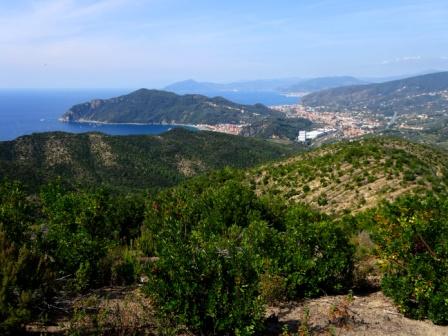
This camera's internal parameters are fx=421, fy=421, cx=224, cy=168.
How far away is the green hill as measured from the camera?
257ft

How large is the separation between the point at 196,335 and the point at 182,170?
285ft

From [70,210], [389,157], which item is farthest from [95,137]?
[70,210]

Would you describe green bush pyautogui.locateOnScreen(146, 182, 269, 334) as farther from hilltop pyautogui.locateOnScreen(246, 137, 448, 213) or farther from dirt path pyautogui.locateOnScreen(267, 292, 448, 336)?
hilltop pyautogui.locateOnScreen(246, 137, 448, 213)

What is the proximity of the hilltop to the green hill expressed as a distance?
40.4 metres

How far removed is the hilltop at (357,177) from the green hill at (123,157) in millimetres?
40376

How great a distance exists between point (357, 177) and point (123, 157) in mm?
69314

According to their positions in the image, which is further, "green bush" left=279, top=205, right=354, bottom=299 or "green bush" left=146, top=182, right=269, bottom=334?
"green bush" left=279, top=205, right=354, bottom=299

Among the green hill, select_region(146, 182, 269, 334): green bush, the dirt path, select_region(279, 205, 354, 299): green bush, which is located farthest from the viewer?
the green hill

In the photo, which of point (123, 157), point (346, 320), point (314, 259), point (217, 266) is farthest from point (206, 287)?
point (123, 157)

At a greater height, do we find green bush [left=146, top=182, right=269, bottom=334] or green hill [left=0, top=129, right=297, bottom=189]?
green bush [left=146, top=182, right=269, bottom=334]

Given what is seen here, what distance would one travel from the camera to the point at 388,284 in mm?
7715

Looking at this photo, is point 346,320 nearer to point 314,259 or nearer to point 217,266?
point 314,259

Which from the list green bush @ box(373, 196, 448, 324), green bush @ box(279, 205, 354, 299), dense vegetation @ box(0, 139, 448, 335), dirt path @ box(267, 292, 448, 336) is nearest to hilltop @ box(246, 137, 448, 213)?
dense vegetation @ box(0, 139, 448, 335)

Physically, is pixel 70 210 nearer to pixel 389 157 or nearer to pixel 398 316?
pixel 398 316
